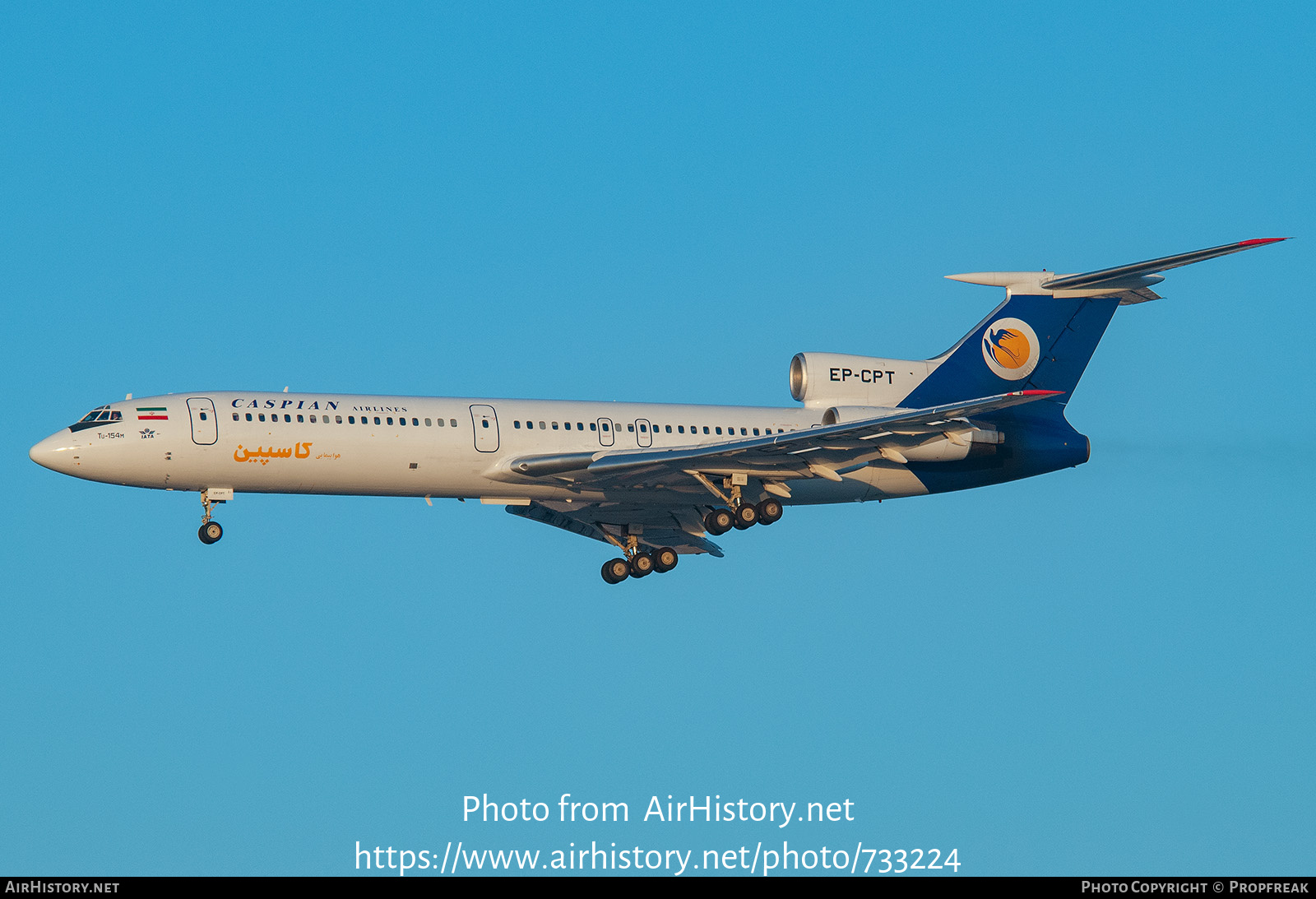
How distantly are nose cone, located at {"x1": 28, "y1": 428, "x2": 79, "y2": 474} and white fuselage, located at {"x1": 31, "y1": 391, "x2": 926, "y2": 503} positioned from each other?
0.06ft

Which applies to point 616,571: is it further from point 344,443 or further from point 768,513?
point 344,443

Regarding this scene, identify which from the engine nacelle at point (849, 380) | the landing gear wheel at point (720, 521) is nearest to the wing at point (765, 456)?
the landing gear wheel at point (720, 521)

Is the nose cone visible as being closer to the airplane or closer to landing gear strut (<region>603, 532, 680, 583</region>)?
the airplane

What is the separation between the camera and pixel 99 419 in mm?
35656

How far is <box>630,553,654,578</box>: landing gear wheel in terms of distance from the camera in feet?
135

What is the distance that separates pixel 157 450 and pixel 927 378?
17.7m

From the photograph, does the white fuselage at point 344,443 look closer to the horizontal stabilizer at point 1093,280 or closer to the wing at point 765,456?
the wing at point 765,456

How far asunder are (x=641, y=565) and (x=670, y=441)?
4.07 metres

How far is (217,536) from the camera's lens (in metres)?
36.4

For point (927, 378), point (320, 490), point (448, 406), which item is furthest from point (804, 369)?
point (320, 490)

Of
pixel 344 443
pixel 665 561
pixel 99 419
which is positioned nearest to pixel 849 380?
pixel 665 561

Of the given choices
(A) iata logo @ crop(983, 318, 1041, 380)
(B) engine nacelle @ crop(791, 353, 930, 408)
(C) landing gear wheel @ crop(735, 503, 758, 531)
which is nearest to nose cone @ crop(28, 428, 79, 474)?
(C) landing gear wheel @ crop(735, 503, 758, 531)

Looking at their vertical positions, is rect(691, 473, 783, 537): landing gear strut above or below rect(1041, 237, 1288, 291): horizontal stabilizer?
below
